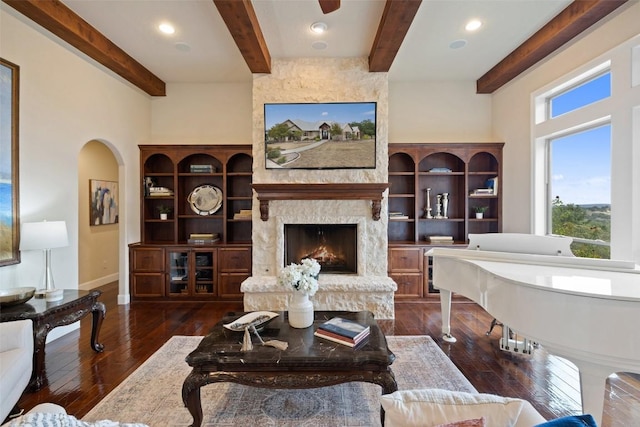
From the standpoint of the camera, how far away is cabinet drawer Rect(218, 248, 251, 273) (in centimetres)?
452

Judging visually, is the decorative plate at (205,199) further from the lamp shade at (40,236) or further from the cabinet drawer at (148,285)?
the lamp shade at (40,236)

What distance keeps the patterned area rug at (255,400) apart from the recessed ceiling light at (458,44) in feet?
11.9

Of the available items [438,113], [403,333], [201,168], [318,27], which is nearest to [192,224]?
[201,168]

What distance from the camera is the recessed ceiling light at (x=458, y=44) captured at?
3.69 metres

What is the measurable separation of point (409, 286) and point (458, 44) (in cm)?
330

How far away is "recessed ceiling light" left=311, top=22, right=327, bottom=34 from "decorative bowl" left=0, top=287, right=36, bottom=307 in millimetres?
3730

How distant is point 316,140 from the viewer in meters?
4.11

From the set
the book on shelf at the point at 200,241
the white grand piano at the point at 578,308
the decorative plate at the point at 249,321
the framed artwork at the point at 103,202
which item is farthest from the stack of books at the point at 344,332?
the framed artwork at the point at 103,202

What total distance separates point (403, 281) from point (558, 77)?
320 centimetres

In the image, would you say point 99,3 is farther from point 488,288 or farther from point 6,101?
point 488,288

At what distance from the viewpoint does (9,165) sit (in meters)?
2.79

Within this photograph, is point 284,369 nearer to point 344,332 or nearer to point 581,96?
point 344,332

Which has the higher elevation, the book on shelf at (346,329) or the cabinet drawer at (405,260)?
the cabinet drawer at (405,260)

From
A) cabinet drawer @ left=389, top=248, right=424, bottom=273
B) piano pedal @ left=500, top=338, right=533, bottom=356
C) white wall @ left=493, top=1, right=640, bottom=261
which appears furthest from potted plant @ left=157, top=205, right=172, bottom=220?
white wall @ left=493, top=1, right=640, bottom=261
